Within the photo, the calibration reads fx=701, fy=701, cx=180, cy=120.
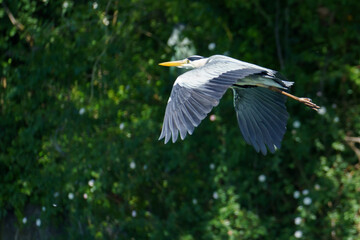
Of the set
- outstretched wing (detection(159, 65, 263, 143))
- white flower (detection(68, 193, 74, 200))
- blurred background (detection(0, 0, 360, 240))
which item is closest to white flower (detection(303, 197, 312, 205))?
blurred background (detection(0, 0, 360, 240))

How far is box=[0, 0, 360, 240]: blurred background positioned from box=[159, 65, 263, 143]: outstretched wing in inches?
64.9

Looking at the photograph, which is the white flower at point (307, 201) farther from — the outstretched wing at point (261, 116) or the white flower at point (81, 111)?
the white flower at point (81, 111)

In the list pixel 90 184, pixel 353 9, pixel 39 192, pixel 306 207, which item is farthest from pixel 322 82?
pixel 39 192

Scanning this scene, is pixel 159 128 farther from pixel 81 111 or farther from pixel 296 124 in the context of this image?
pixel 296 124

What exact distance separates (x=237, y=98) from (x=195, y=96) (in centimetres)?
88

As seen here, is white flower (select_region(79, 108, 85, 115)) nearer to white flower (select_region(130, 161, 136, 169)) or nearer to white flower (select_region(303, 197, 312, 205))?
white flower (select_region(130, 161, 136, 169))

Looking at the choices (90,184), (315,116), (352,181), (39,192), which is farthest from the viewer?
(39,192)

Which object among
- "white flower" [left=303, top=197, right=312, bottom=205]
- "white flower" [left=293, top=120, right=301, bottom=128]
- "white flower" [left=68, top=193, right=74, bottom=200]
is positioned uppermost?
"white flower" [left=293, top=120, right=301, bottom=128]

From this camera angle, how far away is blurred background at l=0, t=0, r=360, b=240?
15.9ft

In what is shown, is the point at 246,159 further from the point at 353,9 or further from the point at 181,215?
the point at 353,9

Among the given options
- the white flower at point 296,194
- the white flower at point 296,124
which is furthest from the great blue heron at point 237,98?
the white flower at point 296,194

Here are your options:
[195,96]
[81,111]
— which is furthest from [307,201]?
[81,111]

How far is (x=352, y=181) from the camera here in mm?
4625

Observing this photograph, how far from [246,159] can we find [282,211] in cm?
45
